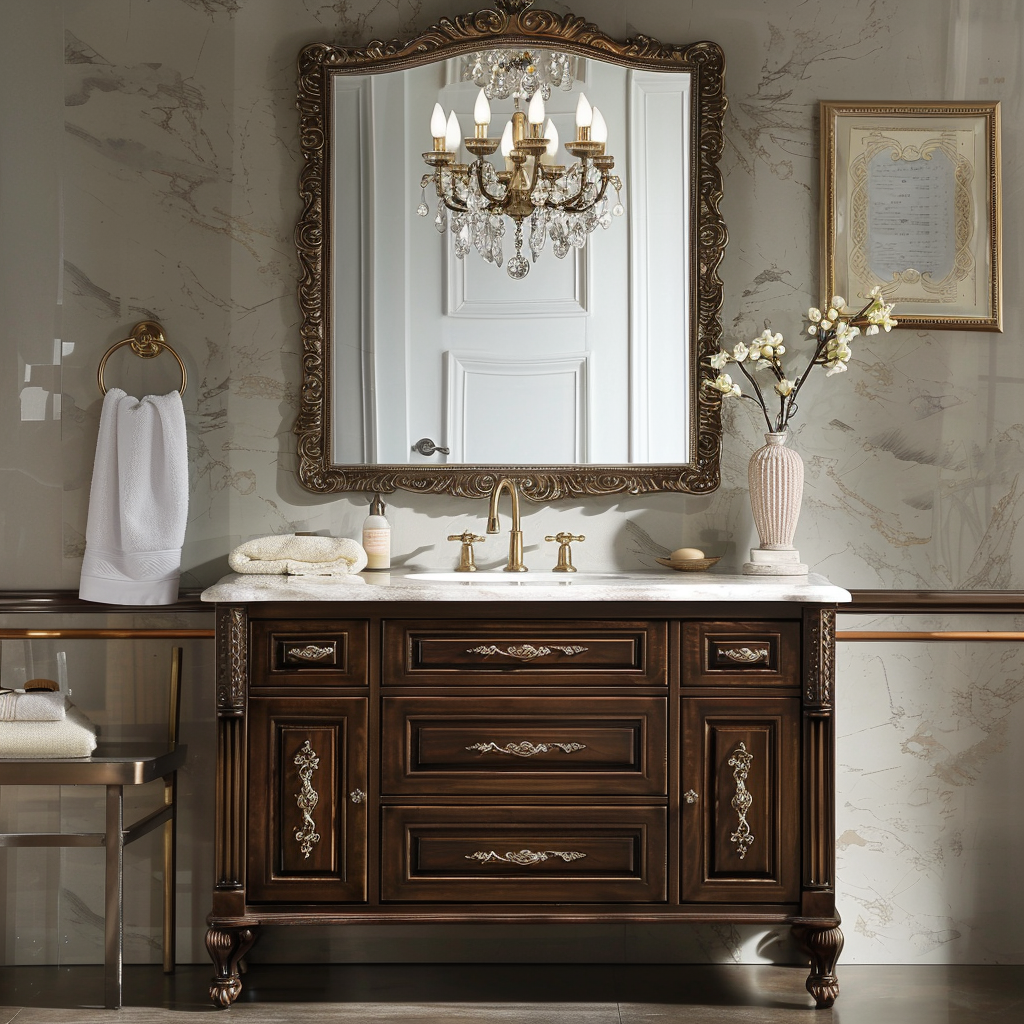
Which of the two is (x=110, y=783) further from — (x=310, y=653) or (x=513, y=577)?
(x=513, y=577)

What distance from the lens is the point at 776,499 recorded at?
2.36m

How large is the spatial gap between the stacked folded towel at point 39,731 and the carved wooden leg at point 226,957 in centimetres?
47

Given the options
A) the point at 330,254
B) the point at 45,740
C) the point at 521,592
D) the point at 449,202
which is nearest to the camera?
the point at 521,592

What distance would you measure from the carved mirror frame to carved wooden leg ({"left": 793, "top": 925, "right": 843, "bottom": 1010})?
1012mm

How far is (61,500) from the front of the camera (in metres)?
2.52

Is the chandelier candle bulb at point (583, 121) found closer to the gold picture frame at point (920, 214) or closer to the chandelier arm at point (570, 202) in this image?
the chandelier arm at point (570, 202)

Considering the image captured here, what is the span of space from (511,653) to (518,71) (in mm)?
1388

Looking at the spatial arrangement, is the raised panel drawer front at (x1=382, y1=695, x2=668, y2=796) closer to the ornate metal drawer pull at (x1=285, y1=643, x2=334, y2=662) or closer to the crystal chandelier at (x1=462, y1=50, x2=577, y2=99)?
the ornate metal drawer pull at (x1=285, y1=643, x2=334, y2=662)

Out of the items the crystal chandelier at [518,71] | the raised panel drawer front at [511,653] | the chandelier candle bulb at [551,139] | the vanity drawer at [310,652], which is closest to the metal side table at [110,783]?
the vanity drawer at [310,652]

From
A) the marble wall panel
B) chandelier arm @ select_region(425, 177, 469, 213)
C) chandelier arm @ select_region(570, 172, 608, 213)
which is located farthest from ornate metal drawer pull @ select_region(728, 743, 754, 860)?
chandelier arm @ select_region(425, 177, 469, 213)

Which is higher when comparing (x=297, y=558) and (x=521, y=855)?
(x=297, y=558)

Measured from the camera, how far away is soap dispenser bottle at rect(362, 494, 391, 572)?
241 cm

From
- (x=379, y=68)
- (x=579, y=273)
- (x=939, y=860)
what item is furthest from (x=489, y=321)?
(x=939, y=860)

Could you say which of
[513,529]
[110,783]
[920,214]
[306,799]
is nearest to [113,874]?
[110,783]
